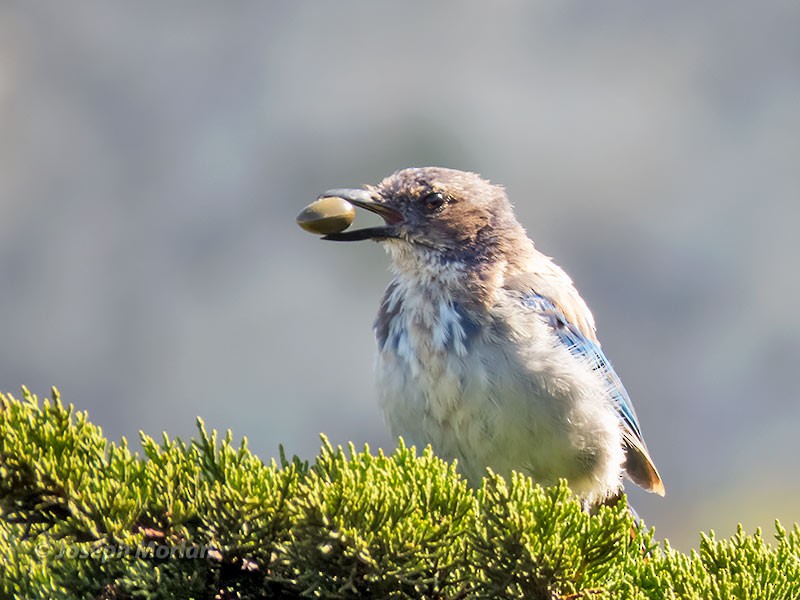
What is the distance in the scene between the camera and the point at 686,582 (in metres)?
2.08

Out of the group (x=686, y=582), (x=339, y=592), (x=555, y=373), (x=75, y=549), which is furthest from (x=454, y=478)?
(x=555, y=373)

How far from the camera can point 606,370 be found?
4152mm

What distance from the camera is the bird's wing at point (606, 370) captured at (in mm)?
3910

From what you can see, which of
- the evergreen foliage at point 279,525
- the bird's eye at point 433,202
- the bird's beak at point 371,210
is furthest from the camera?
the bird's eye at point 433,202

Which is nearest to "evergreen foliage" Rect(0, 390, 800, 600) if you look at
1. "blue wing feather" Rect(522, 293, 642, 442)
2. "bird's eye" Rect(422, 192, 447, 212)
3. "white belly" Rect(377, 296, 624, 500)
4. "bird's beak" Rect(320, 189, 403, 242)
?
"white belly" Rect(377, 296, 624, 500)

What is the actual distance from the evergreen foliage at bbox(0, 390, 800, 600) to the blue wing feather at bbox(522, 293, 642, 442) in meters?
1.87

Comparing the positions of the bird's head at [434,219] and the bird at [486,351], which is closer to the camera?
the bird at [486,351]

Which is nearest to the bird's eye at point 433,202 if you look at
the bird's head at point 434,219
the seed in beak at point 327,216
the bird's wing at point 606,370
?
the bird's head at point 434,219

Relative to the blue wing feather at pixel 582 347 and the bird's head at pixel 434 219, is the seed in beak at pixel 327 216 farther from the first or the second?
the blue wing feather at pixel 582 347

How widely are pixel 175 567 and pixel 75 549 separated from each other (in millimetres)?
200

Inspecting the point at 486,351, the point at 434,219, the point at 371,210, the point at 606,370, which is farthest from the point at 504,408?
the point at 371,210

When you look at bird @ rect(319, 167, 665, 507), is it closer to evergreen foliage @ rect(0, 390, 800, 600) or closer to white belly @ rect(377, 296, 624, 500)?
white belly @ rect(377, 296, 624, 500)

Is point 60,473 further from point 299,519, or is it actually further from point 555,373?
point 555,373

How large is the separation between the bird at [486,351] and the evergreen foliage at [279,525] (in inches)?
56.9
